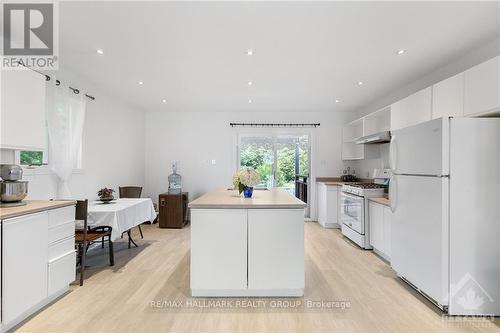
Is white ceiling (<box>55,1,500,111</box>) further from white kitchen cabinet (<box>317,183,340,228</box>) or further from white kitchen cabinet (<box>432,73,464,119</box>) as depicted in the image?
white kitchen cabinet (<box>317,183,340,228</box>)

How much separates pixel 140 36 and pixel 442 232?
3.21m

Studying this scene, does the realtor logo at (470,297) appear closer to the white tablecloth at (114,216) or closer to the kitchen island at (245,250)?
the kitchen island at (245,250)

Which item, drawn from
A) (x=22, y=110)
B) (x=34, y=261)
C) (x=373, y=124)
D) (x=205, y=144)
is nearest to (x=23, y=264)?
(x=34, y=261)

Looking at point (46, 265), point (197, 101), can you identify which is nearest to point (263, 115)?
point (197, 101)

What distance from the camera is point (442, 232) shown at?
2178 mm

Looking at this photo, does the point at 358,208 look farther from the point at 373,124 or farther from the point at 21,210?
the point at 21,210

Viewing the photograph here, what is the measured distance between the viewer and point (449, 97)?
2637mm

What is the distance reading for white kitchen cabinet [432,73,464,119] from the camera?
2.49m

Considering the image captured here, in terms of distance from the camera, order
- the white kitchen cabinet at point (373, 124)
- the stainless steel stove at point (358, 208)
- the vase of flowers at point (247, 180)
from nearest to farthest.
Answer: the vase of flowers at point (247, 180)
the stainless steel stove at point (358, 208)
the white kitchen cabinet at point (373, 124)

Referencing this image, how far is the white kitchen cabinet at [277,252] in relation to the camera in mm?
2389

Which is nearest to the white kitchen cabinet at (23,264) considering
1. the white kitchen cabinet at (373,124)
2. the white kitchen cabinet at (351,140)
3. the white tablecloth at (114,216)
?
the white tablecloth at (114,216)

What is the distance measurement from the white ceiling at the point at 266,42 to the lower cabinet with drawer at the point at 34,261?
174cm

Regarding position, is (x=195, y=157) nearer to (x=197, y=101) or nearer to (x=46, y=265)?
(x=197, y=101)

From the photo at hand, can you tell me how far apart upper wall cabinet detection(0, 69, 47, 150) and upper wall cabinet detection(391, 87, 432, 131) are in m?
4.12
